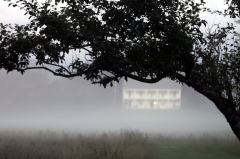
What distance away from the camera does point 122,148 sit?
27672mm

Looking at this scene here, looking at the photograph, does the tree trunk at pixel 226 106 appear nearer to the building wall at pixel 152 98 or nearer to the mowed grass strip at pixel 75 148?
the mowed grass strip at pixel 75 148

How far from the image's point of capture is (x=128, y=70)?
1494 centimetres

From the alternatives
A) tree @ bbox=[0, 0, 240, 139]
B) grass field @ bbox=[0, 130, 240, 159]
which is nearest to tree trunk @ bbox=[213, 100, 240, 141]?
tree @ bbox=[0, 0, 240, 139]

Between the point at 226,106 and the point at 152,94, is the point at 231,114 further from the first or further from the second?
the point at 152,94

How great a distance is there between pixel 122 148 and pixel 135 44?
15716mm

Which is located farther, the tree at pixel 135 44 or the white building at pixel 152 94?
the white building at pixel 152 94

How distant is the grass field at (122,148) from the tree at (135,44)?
9.89 metres

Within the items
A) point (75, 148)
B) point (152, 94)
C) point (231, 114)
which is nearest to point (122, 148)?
point (75, 148)

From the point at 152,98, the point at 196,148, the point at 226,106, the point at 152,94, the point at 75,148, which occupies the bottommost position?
the point at 196,148

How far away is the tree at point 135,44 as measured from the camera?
13.0 meters

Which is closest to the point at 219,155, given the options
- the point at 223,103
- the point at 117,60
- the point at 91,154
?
the point at 91,154

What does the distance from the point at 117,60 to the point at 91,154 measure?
469 inches

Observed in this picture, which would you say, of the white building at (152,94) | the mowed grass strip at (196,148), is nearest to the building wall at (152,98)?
the white building at (152,94)

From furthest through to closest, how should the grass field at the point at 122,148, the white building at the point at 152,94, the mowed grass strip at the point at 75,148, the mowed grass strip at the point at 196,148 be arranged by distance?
the white building at the point at 152,94 < the mowed grass strip at the point at 196,148 < the grass field at the point at 122,148 < the mowed grass strip at the point at 75,148
